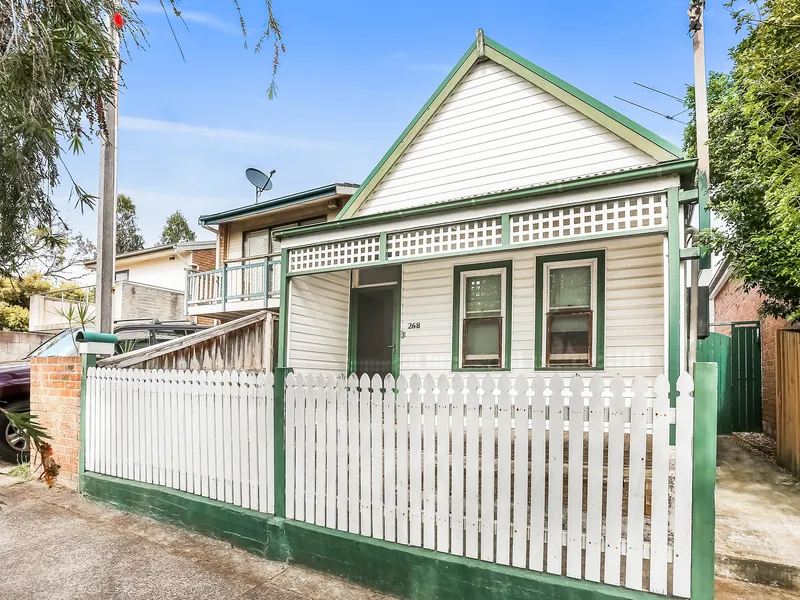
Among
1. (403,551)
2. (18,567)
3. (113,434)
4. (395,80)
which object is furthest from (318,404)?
(395,80)

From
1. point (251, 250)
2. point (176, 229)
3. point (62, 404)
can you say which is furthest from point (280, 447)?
point (176, 229)

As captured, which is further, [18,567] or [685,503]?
[18,567]

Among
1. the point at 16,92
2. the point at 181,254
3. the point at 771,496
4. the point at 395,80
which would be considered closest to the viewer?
the point at 16,92

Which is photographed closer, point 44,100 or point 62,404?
point 44,100

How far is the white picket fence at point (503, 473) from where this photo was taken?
273cm

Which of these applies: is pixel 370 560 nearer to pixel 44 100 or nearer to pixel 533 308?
pixel 44 100

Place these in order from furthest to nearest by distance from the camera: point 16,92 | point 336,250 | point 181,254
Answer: point 181,254 → point 336,250 → point 16,92

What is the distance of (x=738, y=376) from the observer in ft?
30.9

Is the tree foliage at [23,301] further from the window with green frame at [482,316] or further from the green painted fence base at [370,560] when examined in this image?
the green painted fence base at [370,560]

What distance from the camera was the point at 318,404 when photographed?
3.93 meters

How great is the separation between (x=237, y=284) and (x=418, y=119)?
7119 millimetres

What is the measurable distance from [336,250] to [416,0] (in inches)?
163

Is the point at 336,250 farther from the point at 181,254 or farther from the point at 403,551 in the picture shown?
the point at 181,254

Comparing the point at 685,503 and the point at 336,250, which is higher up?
the point at 336,250
